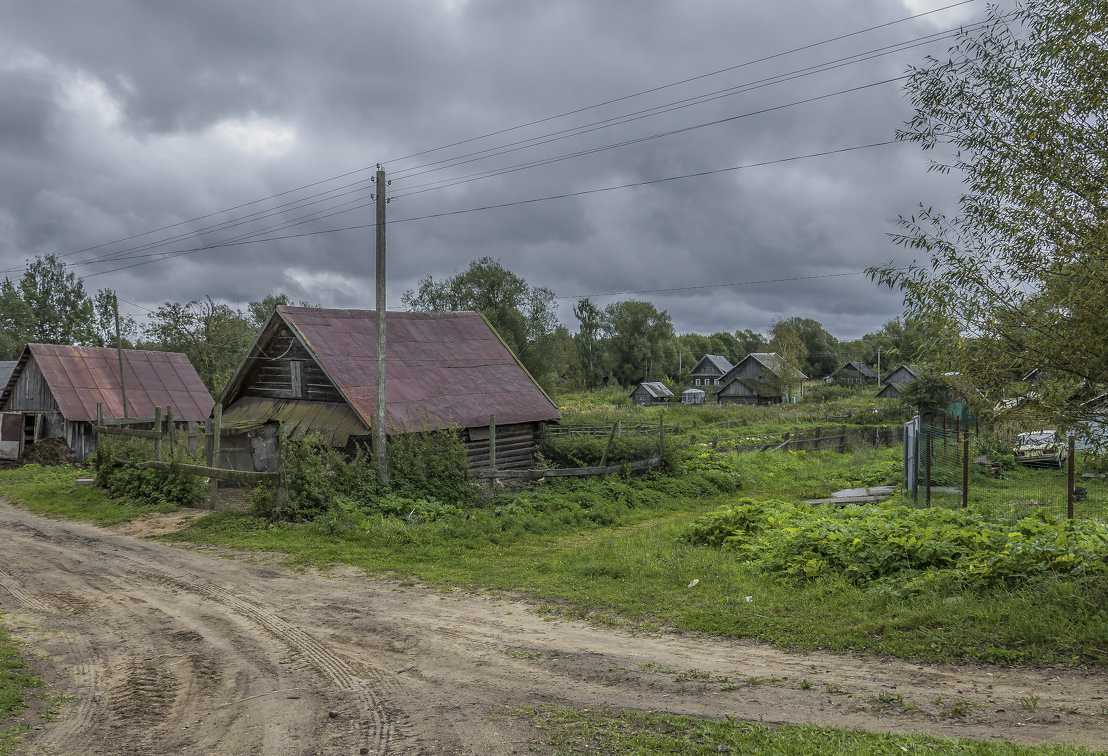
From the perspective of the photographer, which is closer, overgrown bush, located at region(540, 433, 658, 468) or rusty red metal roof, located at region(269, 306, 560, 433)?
rusty red metal roof, located at region(269, 306, 560, 433)

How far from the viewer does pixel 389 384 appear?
19469 millimetres

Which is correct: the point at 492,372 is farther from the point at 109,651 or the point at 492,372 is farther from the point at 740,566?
the point at 109,651

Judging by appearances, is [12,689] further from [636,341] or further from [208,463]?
[636,341]

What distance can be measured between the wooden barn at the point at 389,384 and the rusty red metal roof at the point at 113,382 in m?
11.3

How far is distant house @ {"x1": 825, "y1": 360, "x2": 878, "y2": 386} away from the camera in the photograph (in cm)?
9194

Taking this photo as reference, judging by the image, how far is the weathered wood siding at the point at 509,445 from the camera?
2017 cm

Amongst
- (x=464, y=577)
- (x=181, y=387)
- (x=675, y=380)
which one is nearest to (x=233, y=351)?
(x=181, y=387)

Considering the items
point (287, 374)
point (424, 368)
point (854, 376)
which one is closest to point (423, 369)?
point (424, 368)

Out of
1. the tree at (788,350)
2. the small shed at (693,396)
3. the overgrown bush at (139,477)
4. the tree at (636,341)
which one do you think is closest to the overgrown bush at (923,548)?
the overgrown bush at (139,477)

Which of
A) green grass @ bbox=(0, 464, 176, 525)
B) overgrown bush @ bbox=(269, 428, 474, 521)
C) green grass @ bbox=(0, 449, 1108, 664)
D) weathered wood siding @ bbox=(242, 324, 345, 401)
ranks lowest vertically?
green grass @ bbox=(0, 464, 176, 525)

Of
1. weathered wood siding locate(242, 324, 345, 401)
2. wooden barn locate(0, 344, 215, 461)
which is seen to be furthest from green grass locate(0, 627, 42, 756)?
wooden barn locate(0, 344, 215, 461)

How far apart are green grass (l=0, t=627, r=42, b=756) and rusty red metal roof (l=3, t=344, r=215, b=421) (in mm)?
25260

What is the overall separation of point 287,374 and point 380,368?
6.17 meters

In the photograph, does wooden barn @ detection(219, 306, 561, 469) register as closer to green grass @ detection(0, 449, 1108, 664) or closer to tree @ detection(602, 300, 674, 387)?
green grass @ detection(0, 449, 1108, 664)
